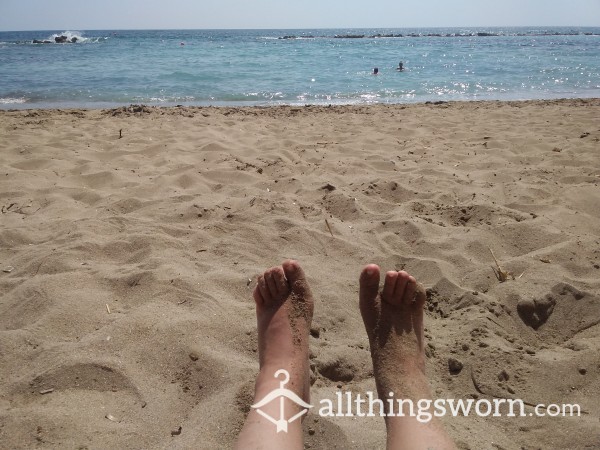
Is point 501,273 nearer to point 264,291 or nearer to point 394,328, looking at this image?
point 394,328

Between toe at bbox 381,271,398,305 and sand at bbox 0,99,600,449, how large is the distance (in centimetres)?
17

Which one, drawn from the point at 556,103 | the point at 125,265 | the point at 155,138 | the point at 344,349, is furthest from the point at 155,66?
the point at 344,349

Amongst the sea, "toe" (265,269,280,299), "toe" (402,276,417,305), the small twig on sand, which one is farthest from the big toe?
the sea

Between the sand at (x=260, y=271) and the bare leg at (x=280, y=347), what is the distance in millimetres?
69

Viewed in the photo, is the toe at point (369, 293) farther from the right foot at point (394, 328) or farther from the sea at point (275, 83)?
the sea at point (275, 83)

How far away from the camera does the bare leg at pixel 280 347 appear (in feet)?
3.87

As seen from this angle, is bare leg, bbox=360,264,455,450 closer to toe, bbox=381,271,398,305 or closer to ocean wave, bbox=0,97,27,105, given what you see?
toe, bbox=381,271,398,305

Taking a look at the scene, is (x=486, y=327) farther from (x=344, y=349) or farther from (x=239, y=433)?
(x=239, y=433)

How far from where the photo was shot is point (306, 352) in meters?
1.53

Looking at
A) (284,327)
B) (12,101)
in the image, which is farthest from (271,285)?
(12,101)

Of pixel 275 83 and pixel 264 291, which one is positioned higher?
pixel 275 83

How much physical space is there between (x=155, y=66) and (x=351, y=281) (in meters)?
11.9

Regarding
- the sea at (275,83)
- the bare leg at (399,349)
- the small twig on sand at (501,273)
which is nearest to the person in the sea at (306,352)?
the bare leg at (399,349)

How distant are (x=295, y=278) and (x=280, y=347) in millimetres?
322
